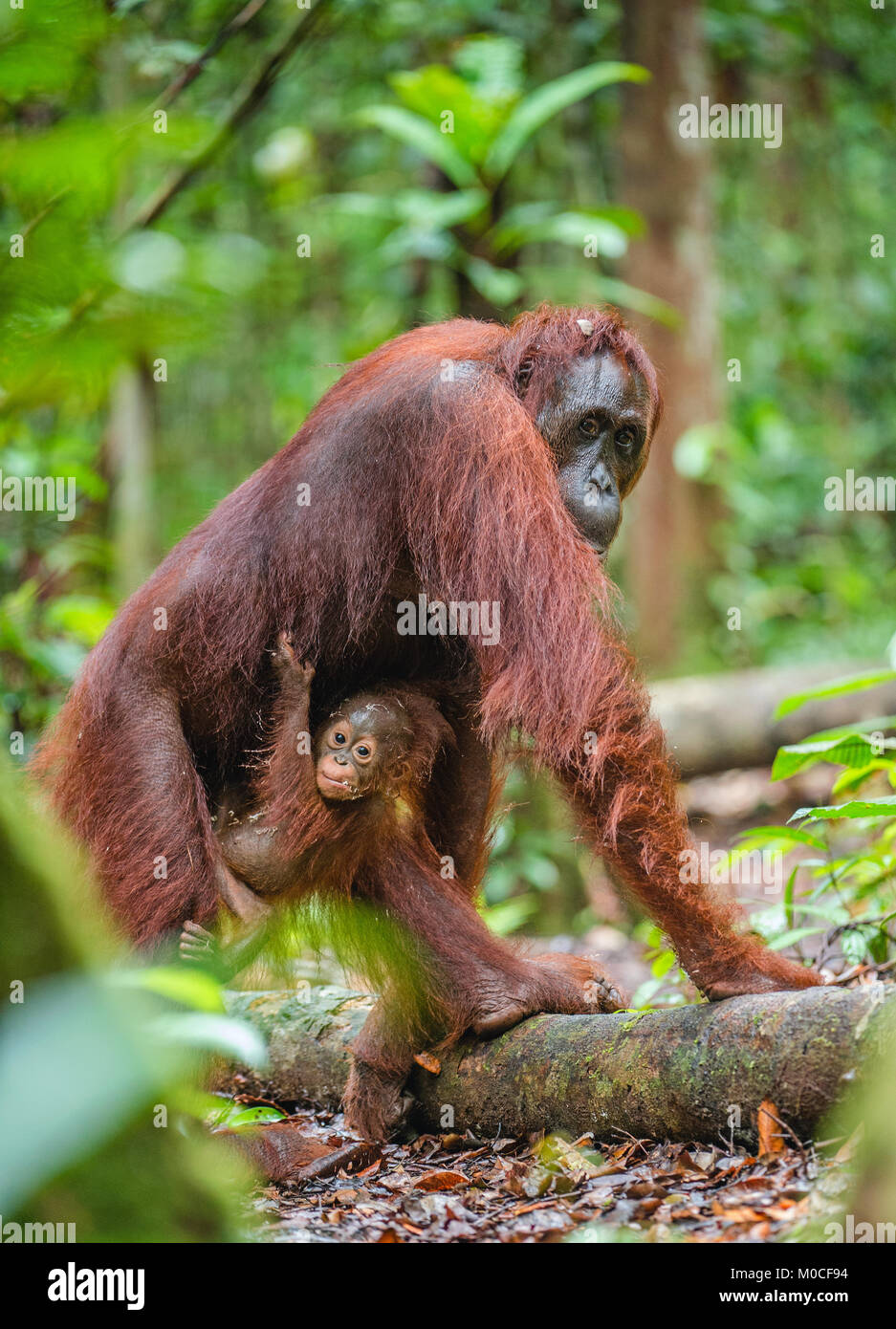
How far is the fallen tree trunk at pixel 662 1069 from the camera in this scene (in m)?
2.64

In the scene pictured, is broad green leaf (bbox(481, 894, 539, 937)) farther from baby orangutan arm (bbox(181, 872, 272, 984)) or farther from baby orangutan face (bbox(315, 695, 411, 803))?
baby orangutan face (bbox(315, 695, 411, 803))

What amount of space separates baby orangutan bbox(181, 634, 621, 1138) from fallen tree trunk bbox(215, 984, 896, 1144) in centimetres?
11

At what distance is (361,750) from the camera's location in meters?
3.63

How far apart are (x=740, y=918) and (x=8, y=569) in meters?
5.00

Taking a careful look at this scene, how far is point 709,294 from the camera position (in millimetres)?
8953

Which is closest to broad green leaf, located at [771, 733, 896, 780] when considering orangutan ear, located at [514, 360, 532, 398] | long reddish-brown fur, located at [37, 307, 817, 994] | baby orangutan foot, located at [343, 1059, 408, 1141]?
long reddish-brown fur, located at [37, 307, 817, 994]

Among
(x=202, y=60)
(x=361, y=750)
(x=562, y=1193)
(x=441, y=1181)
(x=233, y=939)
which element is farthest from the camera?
(x=202, y=60)

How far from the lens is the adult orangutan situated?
11.0ft

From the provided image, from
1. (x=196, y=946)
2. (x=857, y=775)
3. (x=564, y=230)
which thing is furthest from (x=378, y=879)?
(x=564, y=230)

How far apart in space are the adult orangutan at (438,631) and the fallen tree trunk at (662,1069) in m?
0.17

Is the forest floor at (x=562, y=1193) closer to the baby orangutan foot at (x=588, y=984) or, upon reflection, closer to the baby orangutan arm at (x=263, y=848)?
the baby orangutan foot at (x=588, y=984)

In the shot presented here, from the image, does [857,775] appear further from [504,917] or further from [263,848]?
[504,917]

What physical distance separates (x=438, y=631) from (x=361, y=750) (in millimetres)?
446
